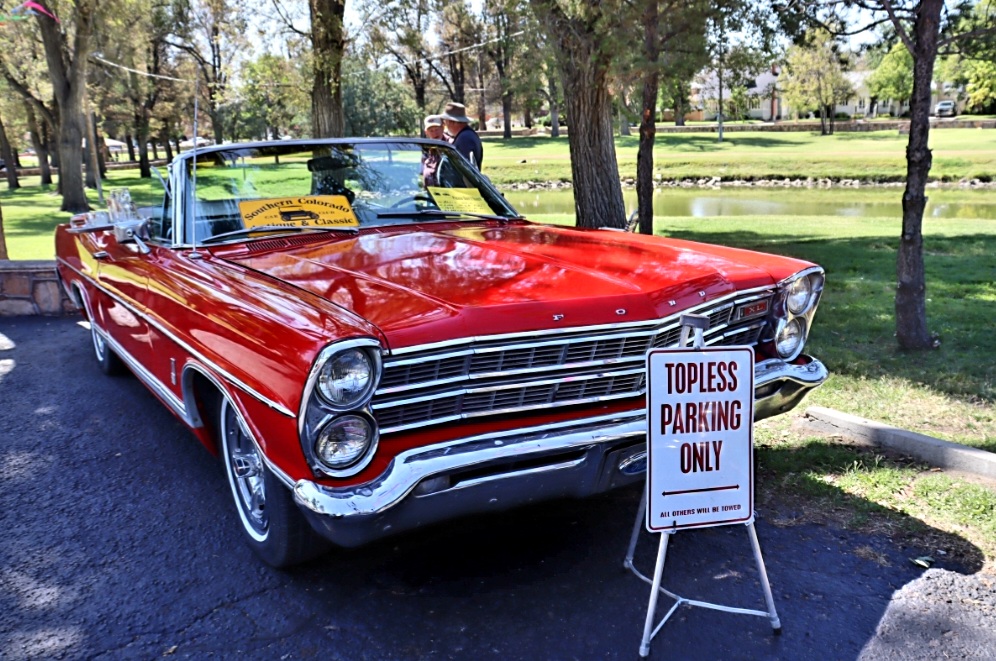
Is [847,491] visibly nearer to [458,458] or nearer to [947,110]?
[458,458]

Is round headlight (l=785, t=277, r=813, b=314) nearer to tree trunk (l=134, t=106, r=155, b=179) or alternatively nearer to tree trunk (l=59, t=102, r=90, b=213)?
tree trunk (l=59, t=102, r=90, b=213)

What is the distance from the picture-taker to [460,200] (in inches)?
185

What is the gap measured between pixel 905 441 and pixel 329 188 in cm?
Answer: 331

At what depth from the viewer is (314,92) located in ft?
40.1

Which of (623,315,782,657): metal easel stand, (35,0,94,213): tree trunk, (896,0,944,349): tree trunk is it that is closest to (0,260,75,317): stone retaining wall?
(623,315,782,657): metal easel stand

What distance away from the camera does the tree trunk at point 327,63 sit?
458 inches

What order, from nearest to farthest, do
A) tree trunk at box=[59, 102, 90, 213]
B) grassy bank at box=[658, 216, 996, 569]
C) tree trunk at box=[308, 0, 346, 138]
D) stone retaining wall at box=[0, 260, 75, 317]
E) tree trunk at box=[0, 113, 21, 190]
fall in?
grassy bank at box=[658, 216, 996, 569]
stone retaining wall at box=[0, 260, 75, 317]
tree trunk at box=[308, 0, 346, 138]
tree trunk at box=[59, 102, 90, 213]
tree trunk at box=[0, 113, 21, 190]

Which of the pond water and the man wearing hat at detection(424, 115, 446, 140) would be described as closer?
the man wearing hat at detection(424, 115, 446, 140)

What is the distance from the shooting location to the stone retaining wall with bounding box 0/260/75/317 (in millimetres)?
8461

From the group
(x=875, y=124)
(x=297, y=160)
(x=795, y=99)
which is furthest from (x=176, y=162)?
(x=875, y=124)

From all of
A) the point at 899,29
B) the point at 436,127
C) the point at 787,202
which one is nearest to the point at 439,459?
the point at 899,29

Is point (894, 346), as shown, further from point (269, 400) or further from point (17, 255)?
point (17, 255)

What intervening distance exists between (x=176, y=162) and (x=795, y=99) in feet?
198

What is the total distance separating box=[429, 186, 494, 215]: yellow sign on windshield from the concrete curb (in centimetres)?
226
